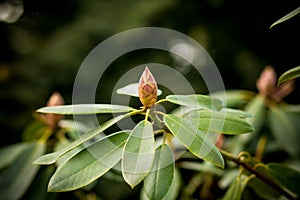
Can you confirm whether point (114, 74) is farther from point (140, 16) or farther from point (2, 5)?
point (2, 5)

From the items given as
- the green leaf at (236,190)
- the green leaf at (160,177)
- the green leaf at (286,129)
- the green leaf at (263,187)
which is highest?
the green leaf at (286,129)

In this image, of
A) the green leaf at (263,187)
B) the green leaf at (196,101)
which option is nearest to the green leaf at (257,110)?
the green leaf at (263,187)

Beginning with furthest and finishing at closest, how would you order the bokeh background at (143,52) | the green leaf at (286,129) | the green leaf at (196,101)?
the bokeh background at (143,52) < the green leaf at (286,129) < the green leaf at (196,101)

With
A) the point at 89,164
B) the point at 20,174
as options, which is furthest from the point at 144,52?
the point at 89,164

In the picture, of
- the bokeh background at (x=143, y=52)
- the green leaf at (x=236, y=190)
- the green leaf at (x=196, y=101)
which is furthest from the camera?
the bokeh background at (x=143, y=52)

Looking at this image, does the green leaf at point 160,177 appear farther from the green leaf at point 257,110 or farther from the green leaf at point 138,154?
the green leaf at point 257,110

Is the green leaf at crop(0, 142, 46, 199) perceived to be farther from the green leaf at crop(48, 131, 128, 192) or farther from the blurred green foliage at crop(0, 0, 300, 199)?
the blurred green foliage at crop(0, 0, 300, 199)

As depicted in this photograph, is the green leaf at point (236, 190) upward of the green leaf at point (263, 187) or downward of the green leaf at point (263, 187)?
downward

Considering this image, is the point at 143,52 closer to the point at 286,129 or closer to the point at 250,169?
the point at 286,129

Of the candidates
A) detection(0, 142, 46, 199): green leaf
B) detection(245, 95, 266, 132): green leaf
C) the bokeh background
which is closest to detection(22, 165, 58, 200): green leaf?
detection(0, 142, 46, 199): green leaf
